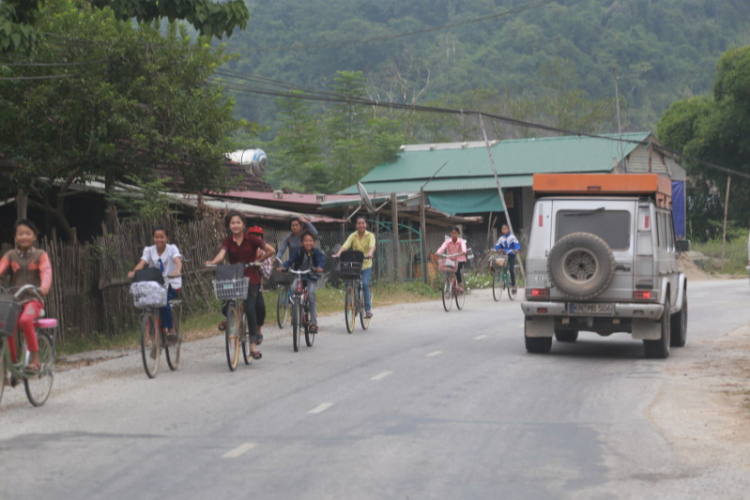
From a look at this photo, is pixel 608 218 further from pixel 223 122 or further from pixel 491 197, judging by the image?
pixel 491 197

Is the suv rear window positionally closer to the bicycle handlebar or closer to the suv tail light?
the suv tail light

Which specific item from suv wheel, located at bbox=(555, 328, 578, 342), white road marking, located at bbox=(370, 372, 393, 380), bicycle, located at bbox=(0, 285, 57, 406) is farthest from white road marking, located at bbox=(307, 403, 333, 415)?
suv wheel, located at bbox=(555, 328, 578, 342)

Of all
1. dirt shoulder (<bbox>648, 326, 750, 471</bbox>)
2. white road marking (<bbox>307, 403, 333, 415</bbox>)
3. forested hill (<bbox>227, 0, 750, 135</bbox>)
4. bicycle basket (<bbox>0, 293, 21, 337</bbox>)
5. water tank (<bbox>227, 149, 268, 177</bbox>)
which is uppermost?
forested hill (<bbox>227, 0, 750, 135</bbox>)

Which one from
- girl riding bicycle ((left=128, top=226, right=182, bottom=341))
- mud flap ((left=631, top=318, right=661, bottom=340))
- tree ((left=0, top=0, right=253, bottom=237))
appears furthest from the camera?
tree ((left=0, top=0, right=253, bottom=237))

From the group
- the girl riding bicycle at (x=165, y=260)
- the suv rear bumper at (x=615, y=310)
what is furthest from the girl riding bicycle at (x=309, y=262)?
the suv rear bumper at (x=615, y=310)

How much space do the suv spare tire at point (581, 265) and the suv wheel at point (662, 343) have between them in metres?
1.17

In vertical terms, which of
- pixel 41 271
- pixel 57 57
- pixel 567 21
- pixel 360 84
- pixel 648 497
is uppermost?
pixel 567 21

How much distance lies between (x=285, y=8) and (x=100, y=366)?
275 feet

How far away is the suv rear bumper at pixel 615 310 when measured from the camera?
1350 centimetres

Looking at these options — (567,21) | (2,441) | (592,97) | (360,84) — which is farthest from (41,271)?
(567,21)

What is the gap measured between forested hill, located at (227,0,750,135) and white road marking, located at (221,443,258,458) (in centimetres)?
6848

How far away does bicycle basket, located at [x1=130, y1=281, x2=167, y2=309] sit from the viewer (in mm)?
11562

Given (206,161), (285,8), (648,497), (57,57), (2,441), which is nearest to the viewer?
(648,497)

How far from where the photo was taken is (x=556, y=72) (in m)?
81.0
